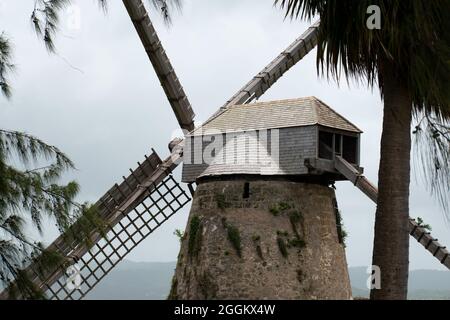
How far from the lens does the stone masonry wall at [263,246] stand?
23094mm

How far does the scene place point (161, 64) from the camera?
26.5m

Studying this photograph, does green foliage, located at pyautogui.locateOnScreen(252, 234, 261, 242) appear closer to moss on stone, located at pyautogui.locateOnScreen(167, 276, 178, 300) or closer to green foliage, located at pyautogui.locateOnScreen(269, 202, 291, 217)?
green foliage, located at pyautogui.locateOnScreen(269, 202, 291, 217)

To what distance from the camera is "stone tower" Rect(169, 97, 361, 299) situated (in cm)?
2319

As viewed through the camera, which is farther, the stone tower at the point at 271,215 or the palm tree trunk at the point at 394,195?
the stone tower at the point at 271,215

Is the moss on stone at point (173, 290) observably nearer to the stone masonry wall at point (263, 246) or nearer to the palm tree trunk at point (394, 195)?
the stone masonry wall at point (263, 246)

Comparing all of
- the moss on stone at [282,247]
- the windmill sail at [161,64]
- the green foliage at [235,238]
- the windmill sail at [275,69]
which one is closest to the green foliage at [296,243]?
the moss on stone at [282,247]

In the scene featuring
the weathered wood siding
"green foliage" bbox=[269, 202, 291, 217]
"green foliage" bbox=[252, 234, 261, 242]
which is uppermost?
the weathered wood siding

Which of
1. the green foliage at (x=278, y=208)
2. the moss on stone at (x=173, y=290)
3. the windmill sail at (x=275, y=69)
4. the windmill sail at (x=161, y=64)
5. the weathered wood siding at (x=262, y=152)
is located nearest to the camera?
the weathered wood siding at (x=262, y=152)

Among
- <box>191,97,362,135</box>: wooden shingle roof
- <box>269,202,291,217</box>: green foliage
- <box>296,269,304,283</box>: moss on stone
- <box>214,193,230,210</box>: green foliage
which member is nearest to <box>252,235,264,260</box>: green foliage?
<box>269,202,291,217</box>: green foliage

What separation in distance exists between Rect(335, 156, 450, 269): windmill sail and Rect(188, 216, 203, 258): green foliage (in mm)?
3601

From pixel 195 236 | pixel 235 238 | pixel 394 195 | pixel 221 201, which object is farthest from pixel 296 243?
pixel 394 195

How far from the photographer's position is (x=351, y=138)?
81.7 feet

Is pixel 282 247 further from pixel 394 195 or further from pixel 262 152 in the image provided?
pixel 394 195

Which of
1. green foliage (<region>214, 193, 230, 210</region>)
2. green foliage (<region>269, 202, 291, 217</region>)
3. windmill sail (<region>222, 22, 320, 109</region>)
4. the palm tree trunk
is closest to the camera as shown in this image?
the palm tree trunk
